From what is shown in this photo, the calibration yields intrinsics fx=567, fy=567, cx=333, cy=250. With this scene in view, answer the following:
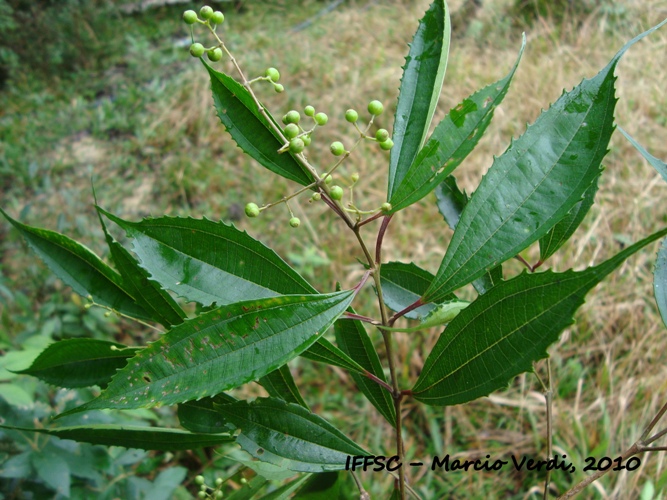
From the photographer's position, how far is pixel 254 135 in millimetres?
480

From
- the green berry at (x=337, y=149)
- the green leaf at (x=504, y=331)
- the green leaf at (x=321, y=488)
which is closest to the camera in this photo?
the green leaf at (x=504, y=331)

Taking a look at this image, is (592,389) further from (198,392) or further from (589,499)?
(198,392)

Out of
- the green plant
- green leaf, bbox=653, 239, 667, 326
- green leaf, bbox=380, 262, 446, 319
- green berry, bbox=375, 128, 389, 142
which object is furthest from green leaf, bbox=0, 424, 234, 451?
green leaf, bbox=653, 239, 667, 326

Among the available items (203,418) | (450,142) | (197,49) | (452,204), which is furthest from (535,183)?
(203,418)

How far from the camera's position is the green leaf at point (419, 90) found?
0.49 m

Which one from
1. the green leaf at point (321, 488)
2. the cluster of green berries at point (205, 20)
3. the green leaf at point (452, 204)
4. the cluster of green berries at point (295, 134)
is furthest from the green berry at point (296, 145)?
the green leaf at point (321, 488)

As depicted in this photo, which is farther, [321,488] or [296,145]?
[321,488]

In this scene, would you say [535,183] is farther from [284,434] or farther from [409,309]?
[284,434]

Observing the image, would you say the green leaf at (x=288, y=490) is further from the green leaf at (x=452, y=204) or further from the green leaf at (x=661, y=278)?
the green leaf at (x=661, y=278)

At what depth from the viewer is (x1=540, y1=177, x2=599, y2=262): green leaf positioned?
0.53 metres

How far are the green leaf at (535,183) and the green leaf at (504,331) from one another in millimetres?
41

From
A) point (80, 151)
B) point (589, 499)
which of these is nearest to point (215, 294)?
point (589, 499)

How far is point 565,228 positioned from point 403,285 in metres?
0.17

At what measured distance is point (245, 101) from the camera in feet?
1.51
